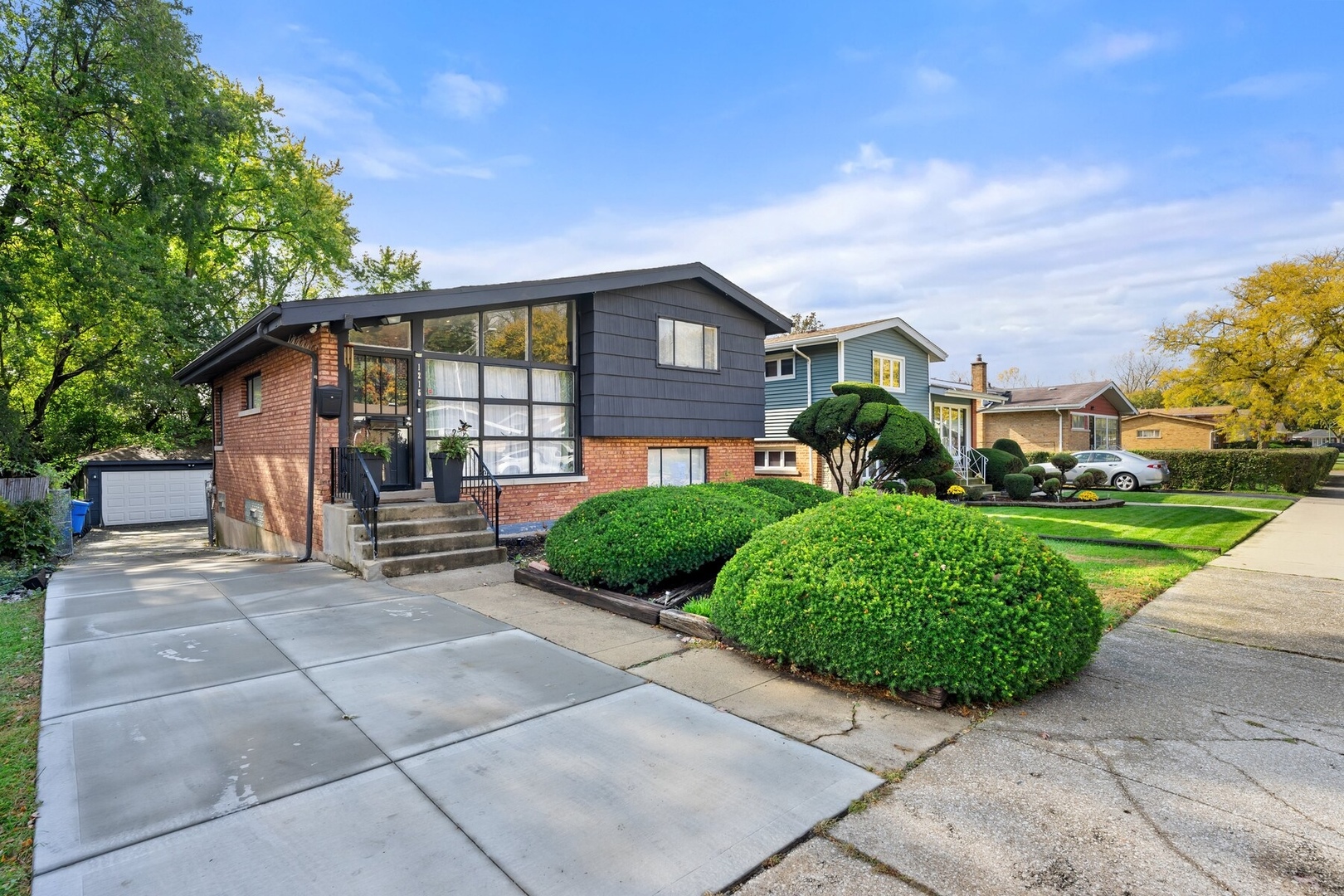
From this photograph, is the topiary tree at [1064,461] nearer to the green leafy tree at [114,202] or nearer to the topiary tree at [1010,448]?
the topiary tree at [1010,448]

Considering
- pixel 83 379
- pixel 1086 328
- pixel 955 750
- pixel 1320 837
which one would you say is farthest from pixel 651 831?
pixel 1086 328

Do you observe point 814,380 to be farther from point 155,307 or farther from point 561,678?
point 155,307

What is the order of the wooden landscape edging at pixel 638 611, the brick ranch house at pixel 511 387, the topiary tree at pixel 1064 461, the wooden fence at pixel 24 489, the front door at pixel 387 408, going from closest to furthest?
the wooden landscape edging at pixel 638 611 → the brick ranch house at pixel 511 387 → the front door at pixel 387 408 → the wooden fence at pixel 24 489 → the topiary tree at pixel 1064 461

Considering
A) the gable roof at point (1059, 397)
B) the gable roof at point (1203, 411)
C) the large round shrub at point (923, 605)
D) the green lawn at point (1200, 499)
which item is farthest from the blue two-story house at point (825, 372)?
the gable roof at point (1203, 411)

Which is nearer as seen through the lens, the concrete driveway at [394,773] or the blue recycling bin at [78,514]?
the concrete driveway at [394,773]

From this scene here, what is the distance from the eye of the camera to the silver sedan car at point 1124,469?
834 inches

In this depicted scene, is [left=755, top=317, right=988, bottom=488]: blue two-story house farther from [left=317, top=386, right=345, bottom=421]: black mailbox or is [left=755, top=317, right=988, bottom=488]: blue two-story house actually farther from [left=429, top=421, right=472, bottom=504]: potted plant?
[left=317, top=386, right=345, bottom=421]: black mailbox

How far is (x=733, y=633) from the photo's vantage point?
472 cm

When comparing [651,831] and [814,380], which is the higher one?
[814,380]

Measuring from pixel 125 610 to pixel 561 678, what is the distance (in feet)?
16.0

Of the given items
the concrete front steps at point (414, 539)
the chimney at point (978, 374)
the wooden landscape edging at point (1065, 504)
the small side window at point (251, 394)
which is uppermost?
the chimney at point (978, 374)

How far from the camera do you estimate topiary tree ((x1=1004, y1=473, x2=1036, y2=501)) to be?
17.0 meters

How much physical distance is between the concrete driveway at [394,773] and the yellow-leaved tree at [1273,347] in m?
29.0

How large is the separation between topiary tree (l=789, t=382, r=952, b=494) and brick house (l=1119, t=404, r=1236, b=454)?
28.5 meters
